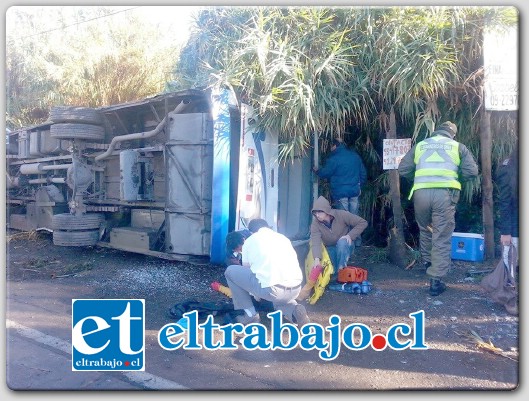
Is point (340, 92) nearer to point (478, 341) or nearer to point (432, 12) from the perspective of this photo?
point (432, 12)

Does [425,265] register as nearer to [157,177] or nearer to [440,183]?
[440,183]

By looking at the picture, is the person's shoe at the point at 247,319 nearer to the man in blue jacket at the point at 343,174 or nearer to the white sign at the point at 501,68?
the man in blue jacket at the point at 343,174

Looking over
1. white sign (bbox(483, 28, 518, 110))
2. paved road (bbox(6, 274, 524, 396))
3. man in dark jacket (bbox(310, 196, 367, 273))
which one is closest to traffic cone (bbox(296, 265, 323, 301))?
man in dark jacket (bbox(310, 196, 367, 273))

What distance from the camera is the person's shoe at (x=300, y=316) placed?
11.6 ft

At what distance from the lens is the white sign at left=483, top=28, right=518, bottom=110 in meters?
3.28

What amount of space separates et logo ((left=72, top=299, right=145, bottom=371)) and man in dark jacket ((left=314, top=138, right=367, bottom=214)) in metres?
→ 2.79

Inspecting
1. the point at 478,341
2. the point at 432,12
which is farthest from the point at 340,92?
the point at 478,341

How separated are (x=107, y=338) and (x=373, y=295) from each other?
2.08m

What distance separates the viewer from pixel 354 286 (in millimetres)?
4336

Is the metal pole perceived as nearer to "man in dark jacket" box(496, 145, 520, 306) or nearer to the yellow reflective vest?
the yellow reflective vest

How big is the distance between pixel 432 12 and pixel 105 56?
15.0 feet

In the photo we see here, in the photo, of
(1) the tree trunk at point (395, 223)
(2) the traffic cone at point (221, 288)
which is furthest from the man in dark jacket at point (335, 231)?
(2) the traffic cone at point (221, 288)

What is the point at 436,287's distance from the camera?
422 centimetres

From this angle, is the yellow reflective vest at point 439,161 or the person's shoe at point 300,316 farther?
the yellow reflective vest at point 439,161
